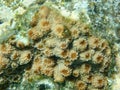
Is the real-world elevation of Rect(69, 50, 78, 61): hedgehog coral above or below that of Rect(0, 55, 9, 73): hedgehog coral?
below

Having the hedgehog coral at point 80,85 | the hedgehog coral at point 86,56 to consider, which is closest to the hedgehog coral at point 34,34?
the hedgehog coral at point 86,56

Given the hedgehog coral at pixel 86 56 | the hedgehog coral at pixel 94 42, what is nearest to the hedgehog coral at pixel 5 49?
the hedgehog coral at pixel 86 56

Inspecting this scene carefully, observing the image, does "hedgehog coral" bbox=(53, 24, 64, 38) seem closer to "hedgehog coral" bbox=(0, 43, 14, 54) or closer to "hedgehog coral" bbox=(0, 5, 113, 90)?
"hedgehog coral" bbox=(0, 5, 113, 90)

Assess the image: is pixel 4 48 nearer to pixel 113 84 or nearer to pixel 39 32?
pixel 39 32

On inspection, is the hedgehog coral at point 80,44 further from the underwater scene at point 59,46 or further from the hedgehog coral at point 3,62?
the hedgehog coral at point 3,62

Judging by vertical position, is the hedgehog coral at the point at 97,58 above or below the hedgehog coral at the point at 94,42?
below

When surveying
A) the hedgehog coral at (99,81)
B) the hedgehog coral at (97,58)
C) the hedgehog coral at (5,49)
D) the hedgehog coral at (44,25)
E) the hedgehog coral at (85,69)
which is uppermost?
the hedgehog coral at (44,25)

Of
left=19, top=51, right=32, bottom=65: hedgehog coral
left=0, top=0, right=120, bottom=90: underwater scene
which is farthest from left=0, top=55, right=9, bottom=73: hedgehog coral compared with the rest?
left=19, top=51, right=32, bottom=65: hedgehog coral

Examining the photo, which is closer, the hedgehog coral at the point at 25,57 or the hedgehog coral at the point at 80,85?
the hedgehog coral at the point at 25,57

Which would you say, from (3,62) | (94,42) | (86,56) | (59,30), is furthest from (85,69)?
(3,62)
